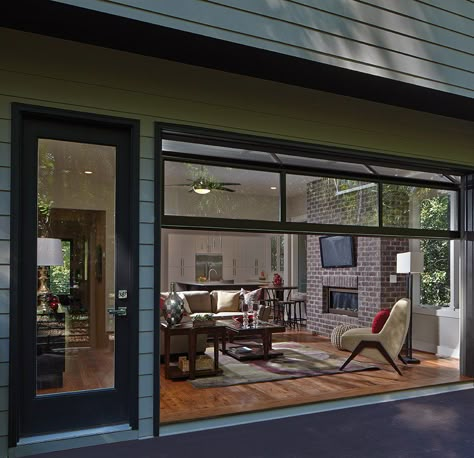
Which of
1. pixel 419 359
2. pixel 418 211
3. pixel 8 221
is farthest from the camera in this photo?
pixel 419 359

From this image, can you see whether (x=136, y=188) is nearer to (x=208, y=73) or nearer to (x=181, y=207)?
(x=181, y=207)

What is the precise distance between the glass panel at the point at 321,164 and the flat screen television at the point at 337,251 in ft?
9.74

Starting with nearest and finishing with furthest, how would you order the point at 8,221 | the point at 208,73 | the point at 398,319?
the point at 8,221 < the point at 208,73 < the point at 398,319

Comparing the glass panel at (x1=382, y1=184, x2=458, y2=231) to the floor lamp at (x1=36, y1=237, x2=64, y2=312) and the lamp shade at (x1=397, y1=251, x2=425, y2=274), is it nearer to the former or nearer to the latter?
the lamp shade at (x1=397, y1=251, x2=425, y2=274)

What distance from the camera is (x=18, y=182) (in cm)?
304

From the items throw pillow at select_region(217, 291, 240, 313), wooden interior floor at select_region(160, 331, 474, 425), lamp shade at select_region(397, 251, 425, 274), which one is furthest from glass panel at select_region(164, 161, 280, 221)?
throw pillow at select_region(217, 291, 240, 313)

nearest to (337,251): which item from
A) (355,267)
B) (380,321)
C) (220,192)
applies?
(355,267)

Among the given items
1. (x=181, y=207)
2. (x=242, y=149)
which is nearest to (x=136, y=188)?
(x=181, y=207)

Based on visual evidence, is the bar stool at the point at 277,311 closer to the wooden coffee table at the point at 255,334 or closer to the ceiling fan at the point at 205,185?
the wooden coffee table at the point at 255,334

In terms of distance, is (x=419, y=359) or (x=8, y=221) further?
(x=419, y=359)

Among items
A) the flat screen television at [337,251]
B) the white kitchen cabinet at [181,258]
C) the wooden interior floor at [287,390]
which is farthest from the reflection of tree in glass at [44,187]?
the white kitchen cabinet at [181,258]

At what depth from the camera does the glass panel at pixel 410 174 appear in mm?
4793

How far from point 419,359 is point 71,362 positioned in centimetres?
470

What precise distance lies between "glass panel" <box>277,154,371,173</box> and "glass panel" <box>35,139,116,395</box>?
1557 millimetres
